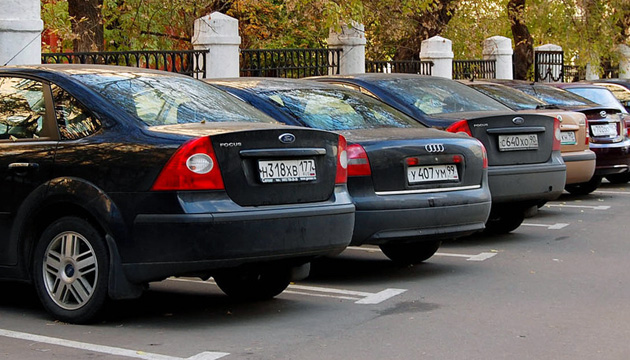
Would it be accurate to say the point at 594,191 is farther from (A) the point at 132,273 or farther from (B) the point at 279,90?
(A) the point at 132,273

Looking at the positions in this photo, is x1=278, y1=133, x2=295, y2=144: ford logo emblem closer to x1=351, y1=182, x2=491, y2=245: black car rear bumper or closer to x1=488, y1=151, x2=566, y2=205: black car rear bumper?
x1=351, y1=182, x2=491, y2=245: black car rear bumper

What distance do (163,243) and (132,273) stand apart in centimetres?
28

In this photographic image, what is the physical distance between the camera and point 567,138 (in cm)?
1327

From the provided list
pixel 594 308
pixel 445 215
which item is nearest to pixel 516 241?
pixel 445 215

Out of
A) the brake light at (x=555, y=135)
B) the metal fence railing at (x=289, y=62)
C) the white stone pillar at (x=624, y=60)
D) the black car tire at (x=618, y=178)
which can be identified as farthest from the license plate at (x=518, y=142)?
the white stone pillar at (x=624, y=60)

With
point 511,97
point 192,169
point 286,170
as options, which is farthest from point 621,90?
point 192,169

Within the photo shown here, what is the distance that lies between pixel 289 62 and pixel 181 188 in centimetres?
1126

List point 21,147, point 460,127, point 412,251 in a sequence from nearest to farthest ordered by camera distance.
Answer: point 21,147, point 412,251, point 460,127

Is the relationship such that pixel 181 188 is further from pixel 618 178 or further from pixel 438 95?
pixel 618 178

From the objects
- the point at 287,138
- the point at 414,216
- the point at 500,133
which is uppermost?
the point at 287,138

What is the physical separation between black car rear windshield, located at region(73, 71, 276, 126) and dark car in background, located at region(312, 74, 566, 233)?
3249mm

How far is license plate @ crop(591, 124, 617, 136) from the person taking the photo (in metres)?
15.6

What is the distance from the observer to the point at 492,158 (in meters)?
10.5

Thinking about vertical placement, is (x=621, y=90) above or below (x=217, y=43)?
below
